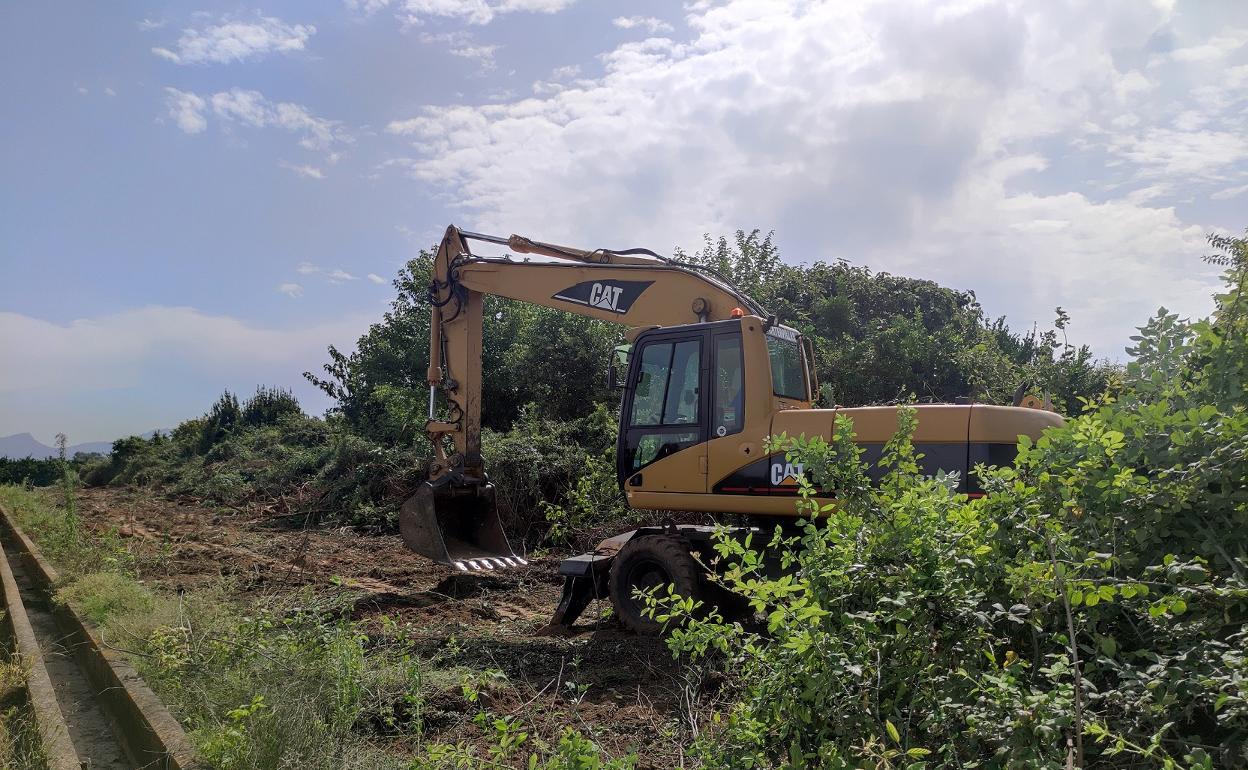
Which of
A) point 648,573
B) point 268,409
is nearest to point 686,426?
point 648,573

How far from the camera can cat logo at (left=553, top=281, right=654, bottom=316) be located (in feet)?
28.2

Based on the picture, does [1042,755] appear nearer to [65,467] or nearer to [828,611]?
[828,611]

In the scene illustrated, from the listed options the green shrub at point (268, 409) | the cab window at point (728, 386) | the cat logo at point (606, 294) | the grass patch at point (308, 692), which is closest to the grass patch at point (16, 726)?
the grass patch at point (308, 692)

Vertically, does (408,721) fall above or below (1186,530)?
below

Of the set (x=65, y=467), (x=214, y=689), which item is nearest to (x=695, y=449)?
(x=214, y=689)

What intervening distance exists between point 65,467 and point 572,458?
794cm

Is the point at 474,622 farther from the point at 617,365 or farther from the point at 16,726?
the point at 16,726

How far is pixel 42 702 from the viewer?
5664 mm

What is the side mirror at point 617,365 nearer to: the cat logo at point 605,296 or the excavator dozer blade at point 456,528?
the cat logo at point 605,296

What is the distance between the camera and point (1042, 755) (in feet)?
7.33

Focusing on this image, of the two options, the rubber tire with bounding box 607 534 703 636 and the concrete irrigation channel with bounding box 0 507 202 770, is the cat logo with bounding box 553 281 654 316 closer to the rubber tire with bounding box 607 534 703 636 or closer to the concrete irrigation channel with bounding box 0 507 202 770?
the rubber tire with bounding box 607 534 703 636

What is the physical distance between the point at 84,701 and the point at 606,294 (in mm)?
5721

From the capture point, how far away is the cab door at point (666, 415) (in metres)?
7.27

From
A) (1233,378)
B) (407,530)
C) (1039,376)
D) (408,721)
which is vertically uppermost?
(1039,376)
